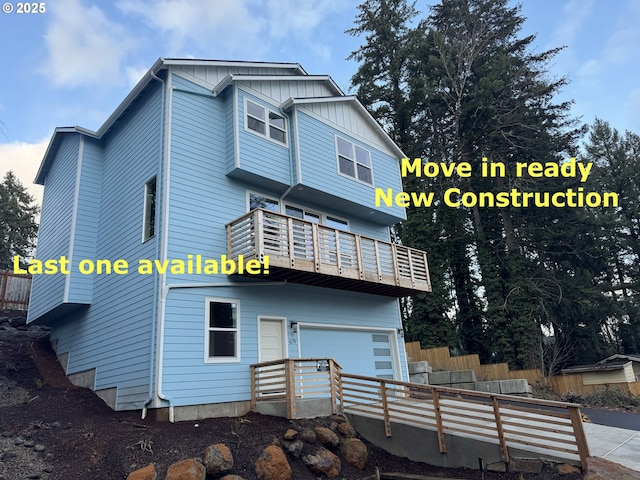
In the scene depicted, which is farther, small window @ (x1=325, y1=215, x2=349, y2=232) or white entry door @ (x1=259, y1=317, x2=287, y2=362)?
small window @ (x1=325, y1=215, x2=349, y2=232)

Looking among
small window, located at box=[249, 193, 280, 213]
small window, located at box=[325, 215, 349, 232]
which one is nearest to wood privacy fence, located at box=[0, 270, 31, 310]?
small window, located at box=[249, 193, 280, 213]

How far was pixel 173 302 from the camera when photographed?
965cm

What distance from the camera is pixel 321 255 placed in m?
11.6

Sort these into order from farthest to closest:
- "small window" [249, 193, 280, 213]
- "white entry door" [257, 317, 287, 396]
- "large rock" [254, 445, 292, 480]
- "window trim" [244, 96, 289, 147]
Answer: "small window" [249, 193, 280, 213], "window trim" [244, 96, 289, 147], "white entry door" [257, 317, 287, 396], "large rock" [254, 445, 292, 480]

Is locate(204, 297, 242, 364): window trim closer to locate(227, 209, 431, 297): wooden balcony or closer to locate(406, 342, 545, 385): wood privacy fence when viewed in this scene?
locate(227, 209, 431, 297): wooden balcony

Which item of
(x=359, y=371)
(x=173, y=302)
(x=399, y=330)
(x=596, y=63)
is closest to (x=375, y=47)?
(x=596, y=63)

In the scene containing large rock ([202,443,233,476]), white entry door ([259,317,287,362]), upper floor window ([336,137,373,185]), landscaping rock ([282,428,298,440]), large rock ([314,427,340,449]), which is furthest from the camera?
upper floor window ([336,137,373,185])

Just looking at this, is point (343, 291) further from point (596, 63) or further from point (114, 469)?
point (596, 63)

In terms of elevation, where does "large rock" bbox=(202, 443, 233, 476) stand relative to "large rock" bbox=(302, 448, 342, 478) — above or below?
above

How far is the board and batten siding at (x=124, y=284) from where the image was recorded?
984 centimetres

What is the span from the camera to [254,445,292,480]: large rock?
716 cm

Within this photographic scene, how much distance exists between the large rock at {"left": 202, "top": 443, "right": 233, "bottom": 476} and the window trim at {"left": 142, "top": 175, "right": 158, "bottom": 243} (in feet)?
17.6

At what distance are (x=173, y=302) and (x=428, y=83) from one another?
20.0 meters

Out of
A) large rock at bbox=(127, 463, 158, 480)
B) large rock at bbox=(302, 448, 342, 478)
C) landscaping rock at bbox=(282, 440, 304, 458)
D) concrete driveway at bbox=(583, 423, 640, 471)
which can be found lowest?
concrete driveway at bbox=(583, 423, 640, 471)
